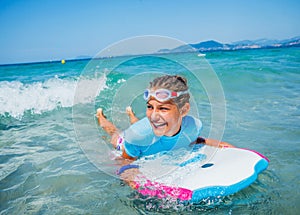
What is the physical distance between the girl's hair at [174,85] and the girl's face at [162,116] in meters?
0.08

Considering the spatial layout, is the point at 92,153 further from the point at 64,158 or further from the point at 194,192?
the point at 194,192

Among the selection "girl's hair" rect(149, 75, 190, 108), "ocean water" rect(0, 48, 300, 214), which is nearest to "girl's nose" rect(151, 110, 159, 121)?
"girl's hair" rect(149, 75, 190, 108)

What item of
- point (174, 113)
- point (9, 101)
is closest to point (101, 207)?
point (174, 113)

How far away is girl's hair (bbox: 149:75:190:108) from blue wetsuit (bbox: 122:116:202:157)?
1.07 ft

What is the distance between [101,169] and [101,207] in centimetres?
89

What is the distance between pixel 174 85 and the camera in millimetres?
2658

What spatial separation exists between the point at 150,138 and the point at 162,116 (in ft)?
0.97

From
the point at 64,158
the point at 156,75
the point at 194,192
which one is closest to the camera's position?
the point at 194,192

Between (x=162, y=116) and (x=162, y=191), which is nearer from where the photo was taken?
(x=162, y=191)

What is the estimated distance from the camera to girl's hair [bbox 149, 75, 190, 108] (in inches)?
104

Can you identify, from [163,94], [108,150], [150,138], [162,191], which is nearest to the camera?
[162,191]

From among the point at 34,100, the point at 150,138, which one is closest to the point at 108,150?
the point at 150,138

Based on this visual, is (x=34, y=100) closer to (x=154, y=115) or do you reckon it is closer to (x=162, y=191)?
(x=154, y=115)

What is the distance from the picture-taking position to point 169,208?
7.55 ft
